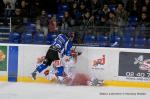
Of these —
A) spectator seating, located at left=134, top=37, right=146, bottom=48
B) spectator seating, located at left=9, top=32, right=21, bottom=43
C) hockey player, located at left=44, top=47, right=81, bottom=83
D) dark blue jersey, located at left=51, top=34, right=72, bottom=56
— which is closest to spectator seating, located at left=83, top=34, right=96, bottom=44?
hockey player, located at left=44, top=47, right=81, bottom=83

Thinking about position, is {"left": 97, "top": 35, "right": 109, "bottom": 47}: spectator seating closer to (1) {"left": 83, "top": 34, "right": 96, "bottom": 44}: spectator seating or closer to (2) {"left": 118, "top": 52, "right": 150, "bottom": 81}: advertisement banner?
(1) {"left": 83, "top": 34, "right": 96, "bottom": 44}: spectator seating

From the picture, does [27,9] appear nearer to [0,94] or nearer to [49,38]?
[49,38]

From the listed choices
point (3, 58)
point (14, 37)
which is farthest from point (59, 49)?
point (3, 58)

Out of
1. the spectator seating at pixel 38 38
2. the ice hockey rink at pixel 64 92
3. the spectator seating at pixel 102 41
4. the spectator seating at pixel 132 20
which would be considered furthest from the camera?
the spectator seating at pixel 132 20

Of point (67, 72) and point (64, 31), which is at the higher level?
point (64, 31)

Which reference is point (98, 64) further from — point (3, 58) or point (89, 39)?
point (3, 58)

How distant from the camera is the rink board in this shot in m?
11.2

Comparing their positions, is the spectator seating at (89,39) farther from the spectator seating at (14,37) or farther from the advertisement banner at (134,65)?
the spectator seating at (14,37)

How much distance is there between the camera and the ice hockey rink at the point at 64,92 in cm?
1027

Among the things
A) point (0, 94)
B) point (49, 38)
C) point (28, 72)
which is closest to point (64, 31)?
point (49, 38)

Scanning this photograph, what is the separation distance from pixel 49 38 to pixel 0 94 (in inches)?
72.6

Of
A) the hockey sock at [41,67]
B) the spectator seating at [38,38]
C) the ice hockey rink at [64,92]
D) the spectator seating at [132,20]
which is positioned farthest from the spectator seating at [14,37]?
the spectator seating at [132,20]

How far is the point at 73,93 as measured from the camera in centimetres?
1052

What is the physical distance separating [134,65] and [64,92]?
64.5 inches
